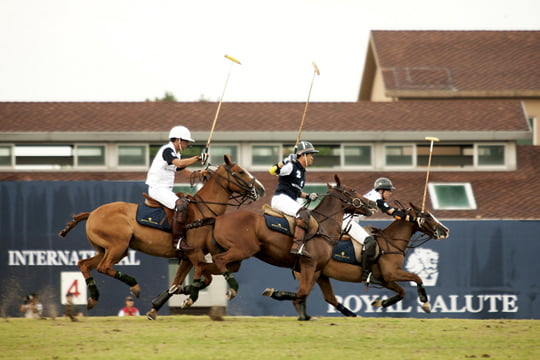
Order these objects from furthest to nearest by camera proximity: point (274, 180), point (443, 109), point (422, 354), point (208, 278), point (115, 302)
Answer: point (443, 109), point (274, 180), point (115, 302), point (208, 278), point (422, 354)

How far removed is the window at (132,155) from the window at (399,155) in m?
7.71

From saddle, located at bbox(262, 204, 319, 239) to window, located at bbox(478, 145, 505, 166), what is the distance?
51.4 feet

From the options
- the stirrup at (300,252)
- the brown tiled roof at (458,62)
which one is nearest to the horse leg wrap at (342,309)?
the stirrup at (300,252)

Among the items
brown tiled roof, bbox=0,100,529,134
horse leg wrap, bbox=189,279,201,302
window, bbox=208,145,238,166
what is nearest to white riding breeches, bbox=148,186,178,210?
horse leg wrap, bbox=189,279,201,302

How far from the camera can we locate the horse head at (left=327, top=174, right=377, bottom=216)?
655 inches

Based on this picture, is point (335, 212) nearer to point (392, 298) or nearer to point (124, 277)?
point (392, 298)

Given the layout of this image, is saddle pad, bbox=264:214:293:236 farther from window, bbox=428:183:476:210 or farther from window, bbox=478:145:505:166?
window, bbox=478:145:505:166

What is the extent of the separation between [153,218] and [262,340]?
3350 millimetres

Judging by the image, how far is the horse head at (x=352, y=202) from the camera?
16.6m

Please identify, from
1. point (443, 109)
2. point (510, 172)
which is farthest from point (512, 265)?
point (443, 109)

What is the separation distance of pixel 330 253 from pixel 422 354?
3887 mm

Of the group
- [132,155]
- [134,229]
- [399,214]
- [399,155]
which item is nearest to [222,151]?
[132,155]

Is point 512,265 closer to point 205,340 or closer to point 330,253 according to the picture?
point 330,253

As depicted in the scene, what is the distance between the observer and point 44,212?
24516 millimetres
